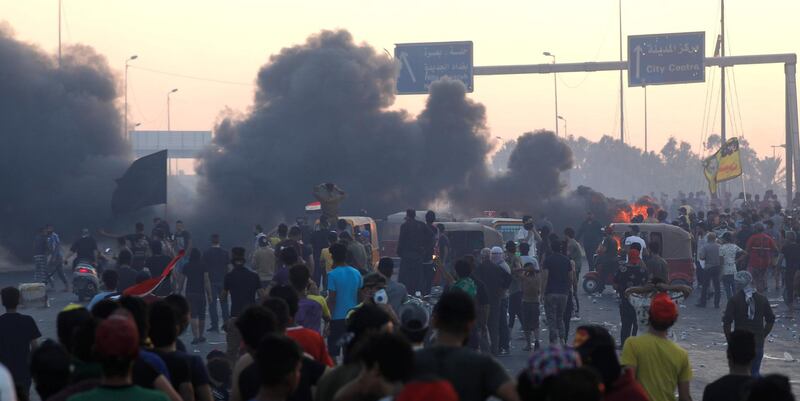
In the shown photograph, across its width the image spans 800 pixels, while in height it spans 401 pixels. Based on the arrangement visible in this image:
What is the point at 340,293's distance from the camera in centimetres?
1116

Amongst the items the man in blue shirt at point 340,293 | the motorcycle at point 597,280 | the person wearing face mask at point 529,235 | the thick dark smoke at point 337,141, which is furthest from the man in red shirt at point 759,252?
the thick dark smoke at point 337,141

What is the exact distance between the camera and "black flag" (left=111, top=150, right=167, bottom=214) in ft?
84.2

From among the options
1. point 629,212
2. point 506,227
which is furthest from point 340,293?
point 629,212

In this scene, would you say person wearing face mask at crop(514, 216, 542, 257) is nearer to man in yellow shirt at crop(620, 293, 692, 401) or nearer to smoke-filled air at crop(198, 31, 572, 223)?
man in yellow shirt at crop(620, 293, 692, 401)

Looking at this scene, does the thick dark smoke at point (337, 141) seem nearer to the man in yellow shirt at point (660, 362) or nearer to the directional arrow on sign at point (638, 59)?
the directional arrow on sign at point (638, 59)

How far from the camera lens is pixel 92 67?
40812mm

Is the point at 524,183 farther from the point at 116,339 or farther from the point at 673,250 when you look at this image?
the point at 116,339

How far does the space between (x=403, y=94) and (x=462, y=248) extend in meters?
23.3

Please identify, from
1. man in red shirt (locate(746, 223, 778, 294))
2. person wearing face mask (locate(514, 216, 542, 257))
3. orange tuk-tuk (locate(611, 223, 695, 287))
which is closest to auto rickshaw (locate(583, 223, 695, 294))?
orange tuk-tuk (locate(611, 223, 695, 287))

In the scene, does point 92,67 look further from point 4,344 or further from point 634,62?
point 4,344

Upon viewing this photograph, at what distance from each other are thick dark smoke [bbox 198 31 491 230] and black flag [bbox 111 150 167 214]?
47.1 ft

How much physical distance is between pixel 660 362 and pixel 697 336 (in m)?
10.3

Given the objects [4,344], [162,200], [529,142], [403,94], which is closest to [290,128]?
[403,94]

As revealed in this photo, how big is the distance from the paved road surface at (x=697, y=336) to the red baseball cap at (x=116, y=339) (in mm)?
7939
